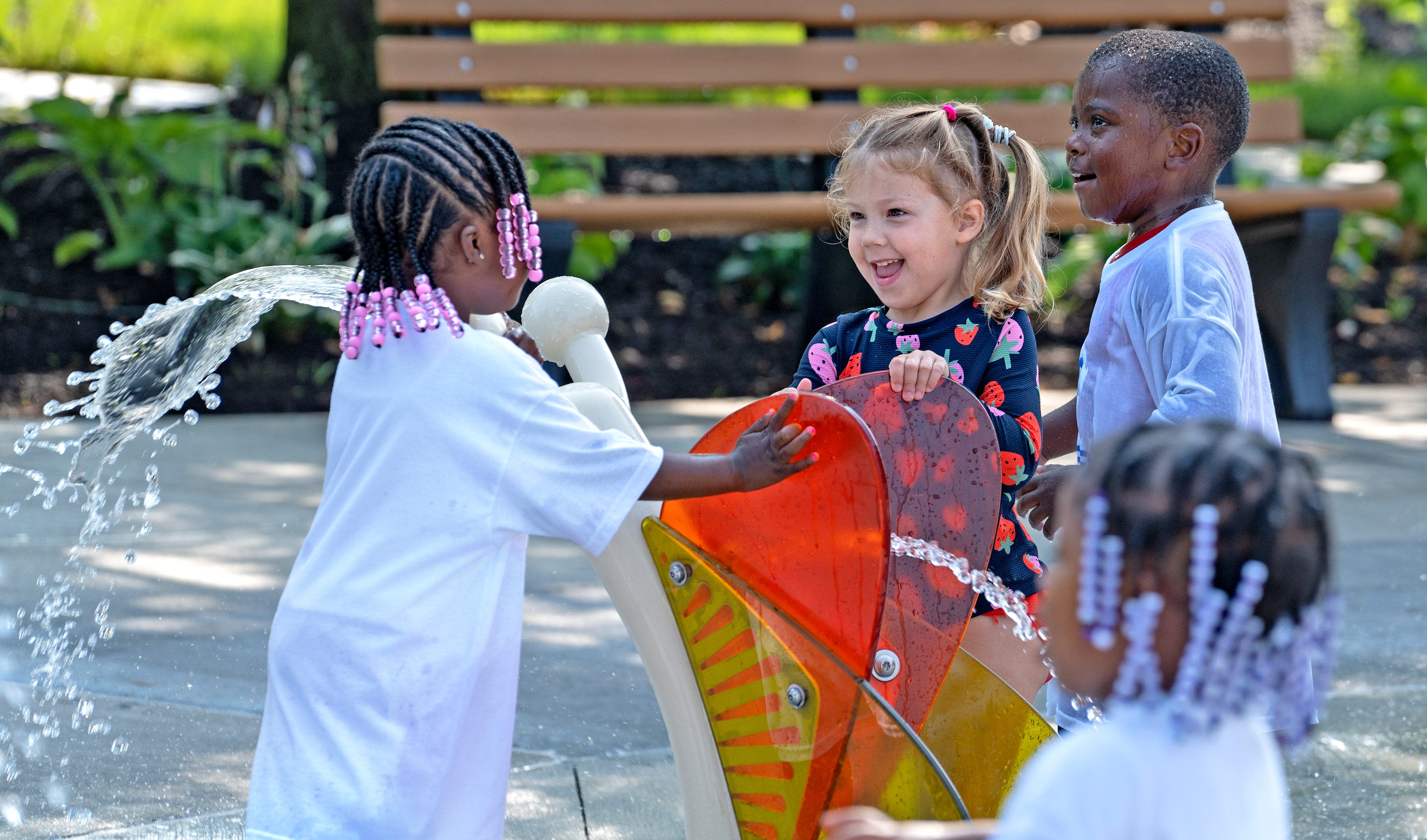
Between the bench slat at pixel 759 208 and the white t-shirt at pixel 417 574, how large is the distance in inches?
137

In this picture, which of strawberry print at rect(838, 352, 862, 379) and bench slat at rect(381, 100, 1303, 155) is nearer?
strawberry print at rect(838, 352, 862, 379)

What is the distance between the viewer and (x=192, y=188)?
679 centimetres

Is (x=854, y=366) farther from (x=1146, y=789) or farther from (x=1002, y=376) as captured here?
(x=1146, y=789)

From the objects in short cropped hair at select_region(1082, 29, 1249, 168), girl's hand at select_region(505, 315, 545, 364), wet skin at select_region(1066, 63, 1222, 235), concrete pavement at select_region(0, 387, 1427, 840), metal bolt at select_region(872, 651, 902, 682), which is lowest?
concrete pavement at select_region(0, 387, 1427, 840)

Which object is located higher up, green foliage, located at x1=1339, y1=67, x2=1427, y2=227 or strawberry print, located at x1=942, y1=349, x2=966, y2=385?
green foliage, located at x1=1339, y1=67, x2=1427, y2=227

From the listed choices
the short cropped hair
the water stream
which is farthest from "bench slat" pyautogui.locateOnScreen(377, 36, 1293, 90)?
the short cropped hair

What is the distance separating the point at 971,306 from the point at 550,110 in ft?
12.2

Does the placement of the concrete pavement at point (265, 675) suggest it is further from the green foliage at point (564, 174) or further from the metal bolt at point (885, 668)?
the green foliage at point (564, 174)

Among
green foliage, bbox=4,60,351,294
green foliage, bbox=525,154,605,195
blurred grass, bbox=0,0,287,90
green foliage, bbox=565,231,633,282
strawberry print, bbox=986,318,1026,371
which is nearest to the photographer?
strawberry print, bbox=986,318,1026,371

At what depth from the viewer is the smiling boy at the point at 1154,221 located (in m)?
2.21

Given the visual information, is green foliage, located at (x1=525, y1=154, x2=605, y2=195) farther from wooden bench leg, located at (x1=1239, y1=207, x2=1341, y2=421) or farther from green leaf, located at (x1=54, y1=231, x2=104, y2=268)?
wooden bench leg, located at (x1=1239, y1=207, x2=1341, y2=421)

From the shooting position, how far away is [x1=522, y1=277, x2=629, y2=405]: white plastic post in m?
2.20

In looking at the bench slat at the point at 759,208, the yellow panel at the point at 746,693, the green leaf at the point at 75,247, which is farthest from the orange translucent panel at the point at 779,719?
the green leaf at the point at 75,247

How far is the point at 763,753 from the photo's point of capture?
1.98m
